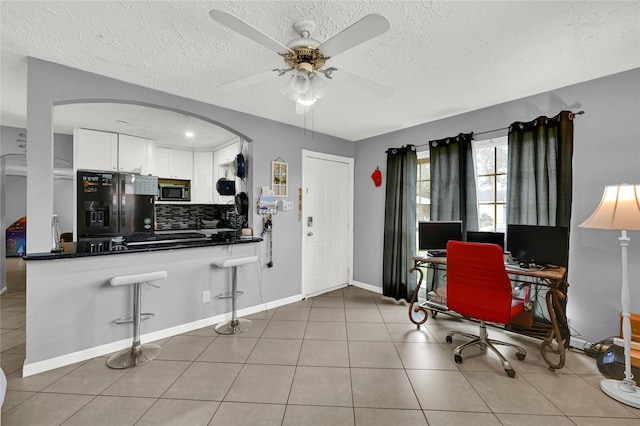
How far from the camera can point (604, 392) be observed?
1.92 metres

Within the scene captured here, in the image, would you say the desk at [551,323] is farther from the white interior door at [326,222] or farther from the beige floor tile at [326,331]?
the white interior door at [326,222]

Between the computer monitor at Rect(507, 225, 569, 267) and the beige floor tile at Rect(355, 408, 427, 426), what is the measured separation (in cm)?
184

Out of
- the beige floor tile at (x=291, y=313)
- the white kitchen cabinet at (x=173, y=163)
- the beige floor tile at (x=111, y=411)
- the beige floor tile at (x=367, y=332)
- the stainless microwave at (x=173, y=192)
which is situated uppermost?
the white kitchen cabinet at (x=173, y=163)

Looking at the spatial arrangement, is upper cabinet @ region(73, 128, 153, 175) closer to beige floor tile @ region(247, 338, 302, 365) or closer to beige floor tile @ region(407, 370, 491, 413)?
beige floor tile @ region(247, 338, 302, 365)

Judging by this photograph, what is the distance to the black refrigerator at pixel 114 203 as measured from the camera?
354 centimetres

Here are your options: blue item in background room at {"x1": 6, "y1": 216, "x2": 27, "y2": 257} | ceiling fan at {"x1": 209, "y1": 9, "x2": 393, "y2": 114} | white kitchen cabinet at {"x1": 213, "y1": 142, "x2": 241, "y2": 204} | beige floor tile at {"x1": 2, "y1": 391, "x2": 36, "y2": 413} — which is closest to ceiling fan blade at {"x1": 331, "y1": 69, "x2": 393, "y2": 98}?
ceiling fan at {"x1": 209, "y1": 9, "x2": 393, "y2": 114}

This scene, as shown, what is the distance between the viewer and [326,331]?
2.91m

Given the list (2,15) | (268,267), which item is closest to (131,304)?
(268,267)

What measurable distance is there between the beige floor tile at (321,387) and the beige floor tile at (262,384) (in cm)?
7

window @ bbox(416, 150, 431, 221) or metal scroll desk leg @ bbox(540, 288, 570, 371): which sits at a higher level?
window @ bbox(416, 150, 431, 221)

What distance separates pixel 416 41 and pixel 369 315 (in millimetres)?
2898

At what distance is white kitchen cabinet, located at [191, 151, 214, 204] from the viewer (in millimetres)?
4782

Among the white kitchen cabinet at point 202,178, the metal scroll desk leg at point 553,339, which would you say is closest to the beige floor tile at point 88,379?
the white kitchen cabinet at point 202,178

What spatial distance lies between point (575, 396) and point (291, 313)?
2.63m
